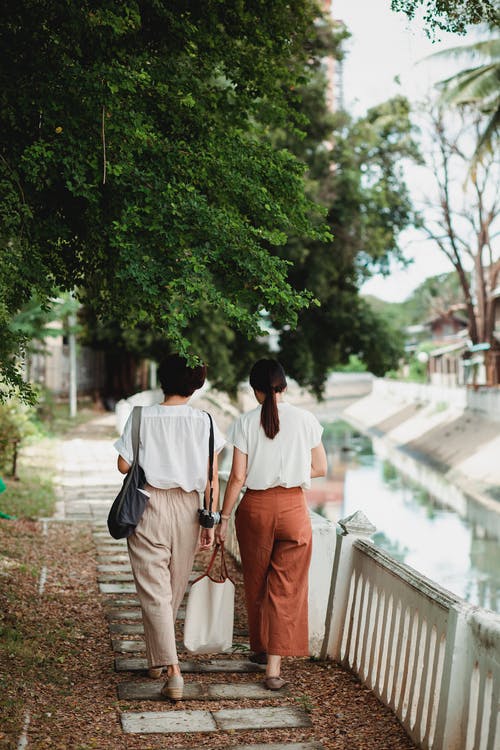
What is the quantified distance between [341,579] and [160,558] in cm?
146

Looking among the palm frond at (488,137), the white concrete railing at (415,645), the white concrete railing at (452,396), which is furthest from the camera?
the white concrete railing at (452,396)

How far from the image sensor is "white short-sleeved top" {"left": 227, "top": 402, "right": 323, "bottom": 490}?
209 inches


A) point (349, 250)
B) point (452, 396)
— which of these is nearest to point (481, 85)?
point (349, 250)

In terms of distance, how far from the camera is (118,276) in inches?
209

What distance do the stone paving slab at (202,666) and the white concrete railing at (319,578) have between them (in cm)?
51

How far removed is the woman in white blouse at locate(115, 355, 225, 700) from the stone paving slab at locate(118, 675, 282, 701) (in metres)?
0.15

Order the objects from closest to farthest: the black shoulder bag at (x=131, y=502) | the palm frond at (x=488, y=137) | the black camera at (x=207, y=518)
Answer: the black shoulder bag at (x=131, y=502), the black camera at (x=207, y=518), the palm frond at (x=488, y=137)

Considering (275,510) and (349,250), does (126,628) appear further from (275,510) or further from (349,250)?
(349,250)

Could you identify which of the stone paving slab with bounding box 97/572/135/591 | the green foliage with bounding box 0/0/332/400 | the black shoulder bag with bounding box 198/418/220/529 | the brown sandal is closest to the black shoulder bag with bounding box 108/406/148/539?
the black shoulder bag with bounding box 198/418/220/529

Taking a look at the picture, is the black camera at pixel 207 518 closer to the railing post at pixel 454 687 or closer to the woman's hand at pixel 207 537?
the woman's hand at pixel 207 537

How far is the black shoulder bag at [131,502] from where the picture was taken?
4.95 meters

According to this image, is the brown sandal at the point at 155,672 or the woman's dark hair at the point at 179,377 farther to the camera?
the brown sandal at the point at 155,672

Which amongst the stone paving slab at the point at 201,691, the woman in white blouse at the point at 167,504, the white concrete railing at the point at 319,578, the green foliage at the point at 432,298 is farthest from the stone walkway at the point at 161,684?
the green foliage at the point at 432,298

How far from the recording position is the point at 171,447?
5.10 metres
